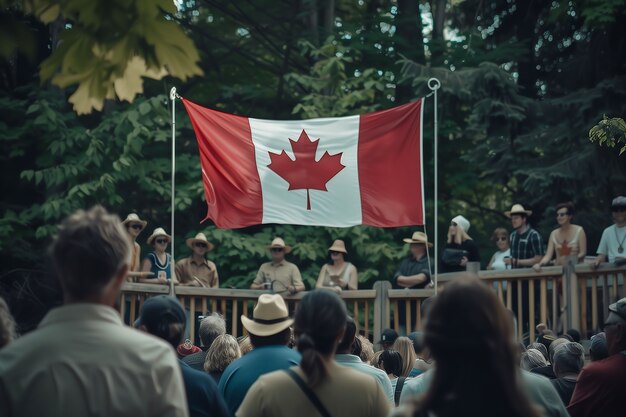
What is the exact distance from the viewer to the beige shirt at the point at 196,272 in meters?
15.6

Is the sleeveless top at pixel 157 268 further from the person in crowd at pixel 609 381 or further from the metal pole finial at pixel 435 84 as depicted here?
the person in crowd at pixel 609 381

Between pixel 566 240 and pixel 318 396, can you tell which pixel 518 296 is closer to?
pixel 566 240

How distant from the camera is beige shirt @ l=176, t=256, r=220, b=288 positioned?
51.1ft

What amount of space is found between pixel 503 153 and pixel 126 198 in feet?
24.0

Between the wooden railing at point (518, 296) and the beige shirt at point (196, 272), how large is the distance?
0.46m

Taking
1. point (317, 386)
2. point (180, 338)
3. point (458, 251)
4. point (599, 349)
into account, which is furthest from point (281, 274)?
point (317, 386)

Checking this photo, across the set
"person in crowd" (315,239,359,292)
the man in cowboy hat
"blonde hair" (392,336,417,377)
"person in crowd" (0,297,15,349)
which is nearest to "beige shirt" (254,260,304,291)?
the man in cowboy hat

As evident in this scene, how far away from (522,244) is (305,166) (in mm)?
3463

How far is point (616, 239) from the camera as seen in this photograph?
13.6 m

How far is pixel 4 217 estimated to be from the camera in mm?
20000

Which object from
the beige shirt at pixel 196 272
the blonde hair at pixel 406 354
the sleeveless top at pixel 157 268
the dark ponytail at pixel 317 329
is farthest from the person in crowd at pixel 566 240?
the dark ponytail at pixel 317 329

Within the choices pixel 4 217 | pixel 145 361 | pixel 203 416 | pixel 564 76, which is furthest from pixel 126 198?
pixel 145 361

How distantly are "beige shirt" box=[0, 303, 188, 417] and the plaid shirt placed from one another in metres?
11.6

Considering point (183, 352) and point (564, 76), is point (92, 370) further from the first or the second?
point (564, 76)
